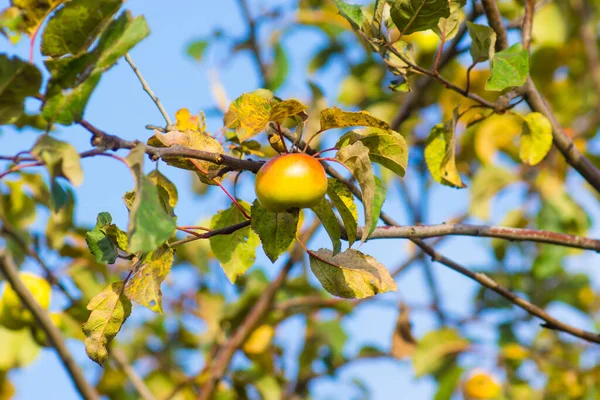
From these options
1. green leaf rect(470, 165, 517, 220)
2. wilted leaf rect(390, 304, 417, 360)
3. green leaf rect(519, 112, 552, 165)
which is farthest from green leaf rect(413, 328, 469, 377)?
green leaf rect(519, 112, 552, 165)

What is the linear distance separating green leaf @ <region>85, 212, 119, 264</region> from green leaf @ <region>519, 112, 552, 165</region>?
1.99 feet

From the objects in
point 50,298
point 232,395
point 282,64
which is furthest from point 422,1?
point 282,64

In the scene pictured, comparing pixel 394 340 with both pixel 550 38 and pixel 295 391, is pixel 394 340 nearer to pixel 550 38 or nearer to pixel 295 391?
pixel 295 391

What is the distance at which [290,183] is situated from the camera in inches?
27.5

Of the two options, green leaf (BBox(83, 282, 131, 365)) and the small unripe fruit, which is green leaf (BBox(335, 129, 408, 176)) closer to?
the small unripe fruit

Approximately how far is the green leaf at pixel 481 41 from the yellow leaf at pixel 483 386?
1.69 m

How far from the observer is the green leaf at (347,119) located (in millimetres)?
748

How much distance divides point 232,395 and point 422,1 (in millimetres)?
1470

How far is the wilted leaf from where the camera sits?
6.01 ft

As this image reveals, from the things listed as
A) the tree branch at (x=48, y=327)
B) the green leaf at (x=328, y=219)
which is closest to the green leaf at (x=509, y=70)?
the green leaf at (x=328, y=219)

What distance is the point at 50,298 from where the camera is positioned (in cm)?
176

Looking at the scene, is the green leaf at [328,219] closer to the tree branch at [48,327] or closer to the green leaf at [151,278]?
the green leaf at [151,278]

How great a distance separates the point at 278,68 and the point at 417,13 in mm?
1597

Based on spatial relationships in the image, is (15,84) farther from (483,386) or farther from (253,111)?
(483,386)
